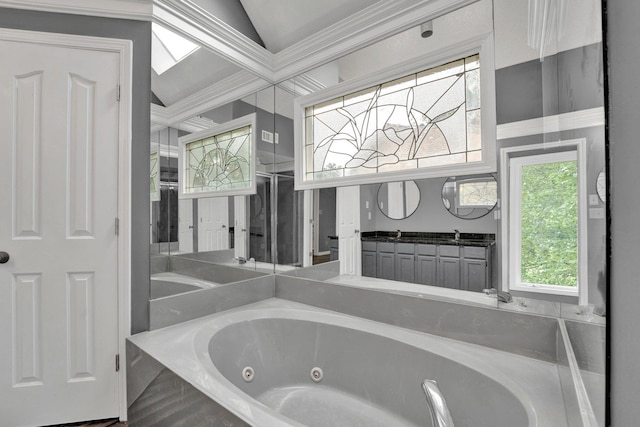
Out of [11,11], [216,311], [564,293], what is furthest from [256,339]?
[11,11]

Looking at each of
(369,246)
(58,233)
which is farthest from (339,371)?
(58,233)

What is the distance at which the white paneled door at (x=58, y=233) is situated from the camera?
157 centimetres

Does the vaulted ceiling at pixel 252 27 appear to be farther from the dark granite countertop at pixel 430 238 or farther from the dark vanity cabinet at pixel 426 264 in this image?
the dark vanity cabinet at pixel 426 264

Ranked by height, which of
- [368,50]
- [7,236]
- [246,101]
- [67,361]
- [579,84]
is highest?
[368,50]

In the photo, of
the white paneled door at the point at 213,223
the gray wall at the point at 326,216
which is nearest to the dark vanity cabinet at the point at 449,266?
the gray wall at the point at 326,216

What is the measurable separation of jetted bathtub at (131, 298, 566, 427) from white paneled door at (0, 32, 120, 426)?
1.35ft

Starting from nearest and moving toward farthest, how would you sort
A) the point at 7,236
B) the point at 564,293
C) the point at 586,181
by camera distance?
the point at 586,181, the point at 564,293, the point at 7,236

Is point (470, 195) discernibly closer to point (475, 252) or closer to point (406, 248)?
point (475, 252)

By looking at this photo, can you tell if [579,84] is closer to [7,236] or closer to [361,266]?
[361,266]

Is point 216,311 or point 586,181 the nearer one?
point 586,181

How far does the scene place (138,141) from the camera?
5.70ft

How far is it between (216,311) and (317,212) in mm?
974

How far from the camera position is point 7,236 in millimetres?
1563

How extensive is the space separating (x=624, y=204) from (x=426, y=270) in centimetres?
144
